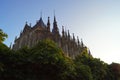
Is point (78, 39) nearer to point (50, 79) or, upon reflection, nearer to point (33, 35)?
point (33, 35)

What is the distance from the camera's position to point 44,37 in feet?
146

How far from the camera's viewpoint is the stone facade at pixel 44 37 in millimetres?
45253

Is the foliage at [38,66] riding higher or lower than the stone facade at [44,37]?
lower

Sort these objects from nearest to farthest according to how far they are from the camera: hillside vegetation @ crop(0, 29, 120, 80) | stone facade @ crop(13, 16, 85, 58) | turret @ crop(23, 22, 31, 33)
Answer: hillside vegetation @ crop(0, 29, 120, 80) < stone facade @ crop(13, 16, 85, 58) < turret @ crop(23, 22, 31, 33)

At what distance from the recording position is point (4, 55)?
19891 millimetres

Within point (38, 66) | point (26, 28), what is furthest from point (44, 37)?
point (38, 66)

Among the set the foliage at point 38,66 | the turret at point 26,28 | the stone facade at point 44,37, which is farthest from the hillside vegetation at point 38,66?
the turret at point 26,28

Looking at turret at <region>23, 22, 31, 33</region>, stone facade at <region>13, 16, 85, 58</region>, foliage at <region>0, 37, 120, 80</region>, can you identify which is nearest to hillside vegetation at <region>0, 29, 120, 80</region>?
foliage at <region>0, 37, 120, 80</region>

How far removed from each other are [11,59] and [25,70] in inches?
102

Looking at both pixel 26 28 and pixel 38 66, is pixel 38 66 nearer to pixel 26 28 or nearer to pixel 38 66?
pixel 38 66

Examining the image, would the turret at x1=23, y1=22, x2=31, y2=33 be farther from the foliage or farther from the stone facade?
the foliage

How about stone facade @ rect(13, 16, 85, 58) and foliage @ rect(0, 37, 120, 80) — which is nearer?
foliage @ rect(0, 37, 120, 80)

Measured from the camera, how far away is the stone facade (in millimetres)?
45253

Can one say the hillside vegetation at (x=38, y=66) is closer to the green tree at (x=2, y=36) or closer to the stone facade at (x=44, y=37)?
the green tree at (x=2, y=36)
